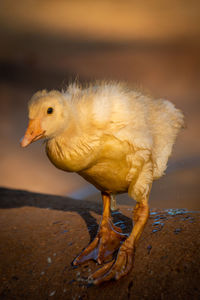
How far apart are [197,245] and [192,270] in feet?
0.79

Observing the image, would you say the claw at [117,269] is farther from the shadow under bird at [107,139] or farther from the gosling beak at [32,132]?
the gosling beak at [32,132]

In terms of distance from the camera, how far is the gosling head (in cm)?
172

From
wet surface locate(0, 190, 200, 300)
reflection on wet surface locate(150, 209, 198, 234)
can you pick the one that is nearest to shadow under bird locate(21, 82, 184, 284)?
wet surface locate(0, 190, 200, 300)

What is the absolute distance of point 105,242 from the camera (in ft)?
7.49

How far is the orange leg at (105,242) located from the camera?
7.16 feet

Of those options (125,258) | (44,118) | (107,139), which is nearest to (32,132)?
(44,118)

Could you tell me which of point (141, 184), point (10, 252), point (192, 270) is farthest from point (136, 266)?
point (10, 252)

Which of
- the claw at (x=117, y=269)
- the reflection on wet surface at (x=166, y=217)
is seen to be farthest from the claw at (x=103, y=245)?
the reflection on wet surface at (x=166, y=217)

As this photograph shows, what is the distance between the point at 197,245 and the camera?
6.38ft

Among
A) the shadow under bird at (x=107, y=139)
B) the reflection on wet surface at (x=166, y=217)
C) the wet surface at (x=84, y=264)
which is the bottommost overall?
the wet surface at (x=84, y=264)

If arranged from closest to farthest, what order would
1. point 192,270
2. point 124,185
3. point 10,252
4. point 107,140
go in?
point 192,270 → point 107,140 → point 124,185 → point 10,252

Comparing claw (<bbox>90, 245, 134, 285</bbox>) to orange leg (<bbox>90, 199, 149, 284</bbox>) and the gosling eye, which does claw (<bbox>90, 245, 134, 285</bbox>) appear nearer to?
orange leg (<bbox>90, 199, 149, 284</bbox>)

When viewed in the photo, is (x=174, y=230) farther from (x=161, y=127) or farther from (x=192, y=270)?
(x=161, y=127)

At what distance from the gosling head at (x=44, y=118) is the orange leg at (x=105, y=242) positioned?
0.90m
